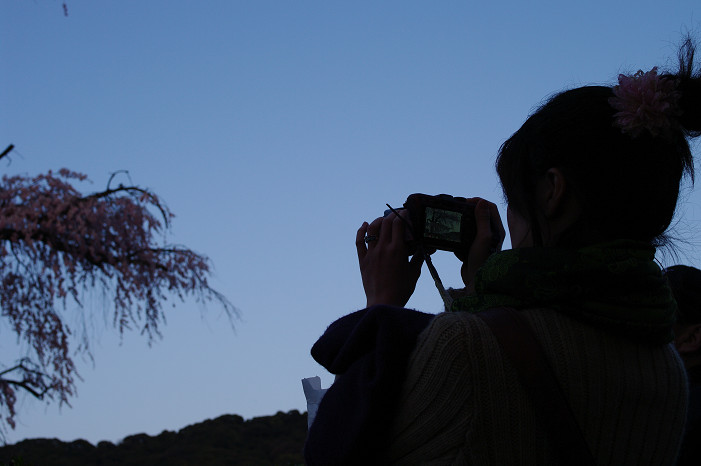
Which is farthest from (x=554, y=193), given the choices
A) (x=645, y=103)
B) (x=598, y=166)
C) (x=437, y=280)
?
(x=437, y=280)

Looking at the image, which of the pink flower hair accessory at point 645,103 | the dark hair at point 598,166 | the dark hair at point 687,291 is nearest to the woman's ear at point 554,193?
the dark hair at point 598,166

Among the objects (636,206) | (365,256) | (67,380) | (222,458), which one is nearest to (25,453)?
(67,380)

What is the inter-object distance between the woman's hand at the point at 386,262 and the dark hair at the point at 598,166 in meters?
0.25

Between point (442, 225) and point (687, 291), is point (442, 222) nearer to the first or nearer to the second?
point (442, 225)

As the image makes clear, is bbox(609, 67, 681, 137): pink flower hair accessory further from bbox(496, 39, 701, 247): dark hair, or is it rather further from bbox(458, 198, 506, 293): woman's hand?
bbox(458, 198, 506, 293): woman's hand

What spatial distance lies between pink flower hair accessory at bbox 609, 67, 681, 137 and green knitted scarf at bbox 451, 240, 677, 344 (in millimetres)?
205

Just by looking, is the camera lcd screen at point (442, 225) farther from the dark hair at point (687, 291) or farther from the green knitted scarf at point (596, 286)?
the dark hair at point (687, 291)

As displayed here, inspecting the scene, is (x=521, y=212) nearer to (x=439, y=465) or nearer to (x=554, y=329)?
(x=554, y=329)

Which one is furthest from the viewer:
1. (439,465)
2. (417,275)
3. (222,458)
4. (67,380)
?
(67,380)

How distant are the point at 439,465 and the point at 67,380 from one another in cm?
821

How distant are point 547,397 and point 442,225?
50cm

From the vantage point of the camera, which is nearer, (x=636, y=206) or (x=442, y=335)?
(x=442, y=335)

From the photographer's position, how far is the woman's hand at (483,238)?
1434 millimetres

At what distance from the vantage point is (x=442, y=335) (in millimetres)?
1052
